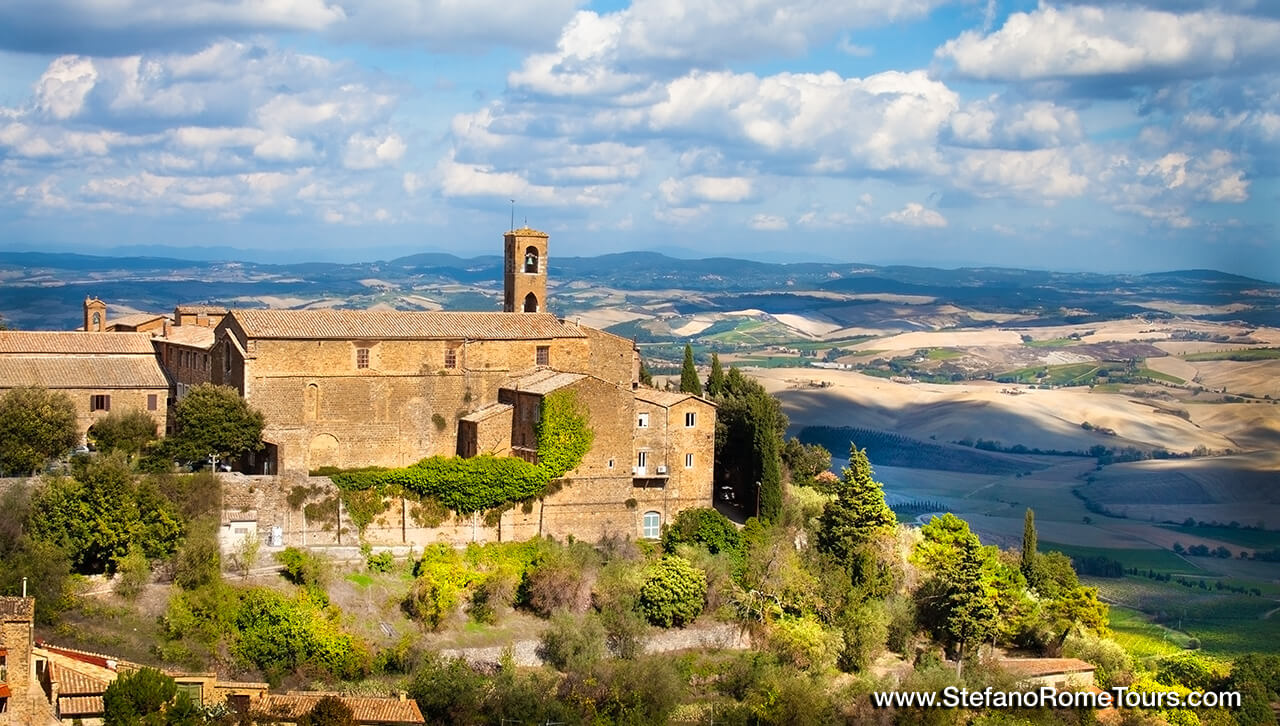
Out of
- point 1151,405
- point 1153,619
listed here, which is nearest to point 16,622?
point 1153,619

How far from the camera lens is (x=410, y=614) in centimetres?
3688

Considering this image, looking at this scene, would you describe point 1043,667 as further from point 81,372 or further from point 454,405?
point 81,372

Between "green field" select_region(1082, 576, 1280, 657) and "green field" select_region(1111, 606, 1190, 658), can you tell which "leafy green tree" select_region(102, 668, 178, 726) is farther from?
"green field" select_region(1082, 576, 1280, 657)


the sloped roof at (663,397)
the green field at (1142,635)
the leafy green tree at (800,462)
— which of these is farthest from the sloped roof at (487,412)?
the green field at (1142,635)

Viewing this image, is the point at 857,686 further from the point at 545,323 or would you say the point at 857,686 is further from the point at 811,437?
the point at 811,437

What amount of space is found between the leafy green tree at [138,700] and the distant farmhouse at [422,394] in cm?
1105

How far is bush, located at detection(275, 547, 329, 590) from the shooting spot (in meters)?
36.2

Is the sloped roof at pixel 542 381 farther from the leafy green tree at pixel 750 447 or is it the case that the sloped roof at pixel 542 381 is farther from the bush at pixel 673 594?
the leafy green tree at pixel 750 447

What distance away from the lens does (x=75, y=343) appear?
43.2 metres

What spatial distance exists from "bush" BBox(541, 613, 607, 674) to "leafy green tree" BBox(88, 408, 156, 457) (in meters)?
12.2

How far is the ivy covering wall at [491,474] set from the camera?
38844mm

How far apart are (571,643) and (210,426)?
1081 centimetres

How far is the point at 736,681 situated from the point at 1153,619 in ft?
80.4

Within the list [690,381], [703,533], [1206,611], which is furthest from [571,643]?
[1206,611]
